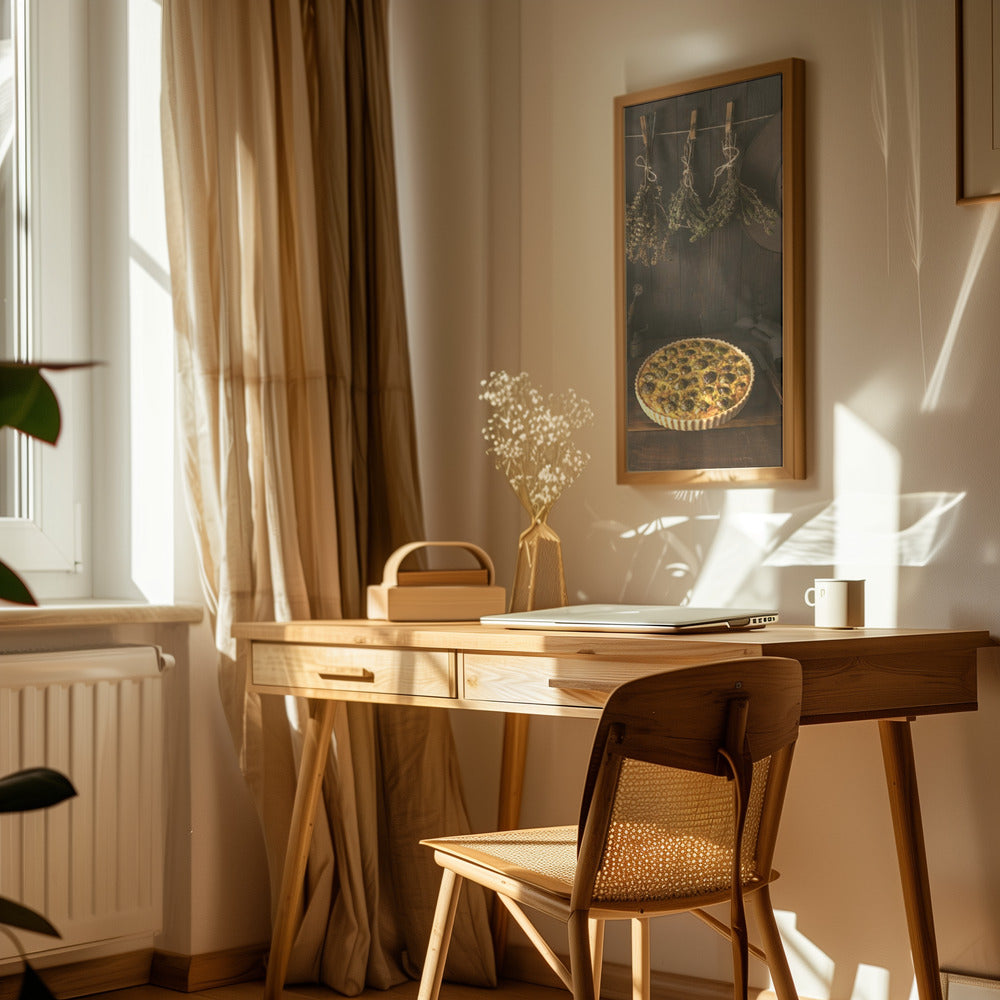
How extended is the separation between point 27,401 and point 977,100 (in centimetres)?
200

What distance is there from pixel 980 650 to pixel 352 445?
4.23 ft

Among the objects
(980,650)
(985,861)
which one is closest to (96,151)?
(980,650)

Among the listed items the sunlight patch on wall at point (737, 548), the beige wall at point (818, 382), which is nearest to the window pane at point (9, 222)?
the beige wall at point (818, 382)

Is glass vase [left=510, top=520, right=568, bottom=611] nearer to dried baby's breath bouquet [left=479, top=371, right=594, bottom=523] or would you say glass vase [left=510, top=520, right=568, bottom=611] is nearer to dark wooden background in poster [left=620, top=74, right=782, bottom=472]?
dried baby's breath bouquet [left=479, top=371, right=594, bottom=523]

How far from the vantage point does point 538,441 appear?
2.55m

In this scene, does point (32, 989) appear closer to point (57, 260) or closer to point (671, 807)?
point (671, 807)

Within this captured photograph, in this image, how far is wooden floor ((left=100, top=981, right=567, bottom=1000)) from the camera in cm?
249

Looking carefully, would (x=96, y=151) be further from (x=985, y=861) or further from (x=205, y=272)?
(x=985, y=861)

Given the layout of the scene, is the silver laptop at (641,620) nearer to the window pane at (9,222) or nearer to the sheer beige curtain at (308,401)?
the sheer beige curtain at (308,401)

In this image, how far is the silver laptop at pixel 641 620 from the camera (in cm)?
194

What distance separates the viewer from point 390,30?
297cm

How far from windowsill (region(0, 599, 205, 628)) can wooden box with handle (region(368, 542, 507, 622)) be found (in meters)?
0.41

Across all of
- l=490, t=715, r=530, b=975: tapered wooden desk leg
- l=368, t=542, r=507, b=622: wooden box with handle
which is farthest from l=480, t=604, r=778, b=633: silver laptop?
l=490, t=715, r=530, b=975: tapered wooden desk leg

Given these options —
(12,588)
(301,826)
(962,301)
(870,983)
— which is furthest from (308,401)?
(12,588)
